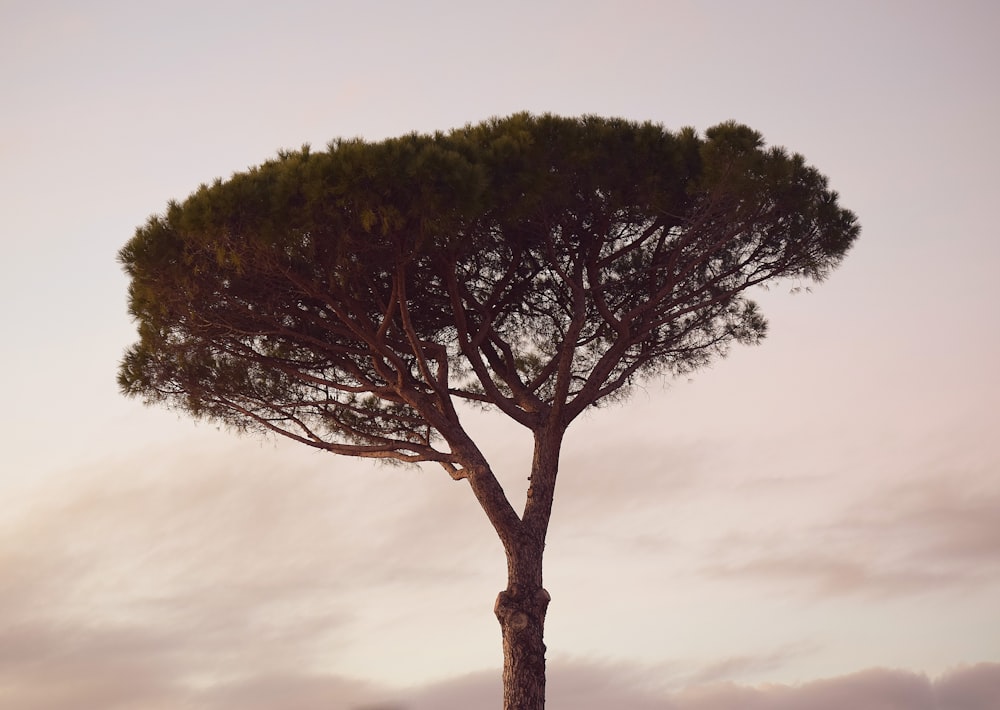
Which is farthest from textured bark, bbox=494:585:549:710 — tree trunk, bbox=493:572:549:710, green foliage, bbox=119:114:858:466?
green foliage, bbox=119:114:858:466

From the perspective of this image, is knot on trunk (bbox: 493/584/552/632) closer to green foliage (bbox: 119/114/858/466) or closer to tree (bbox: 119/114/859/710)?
tree (bbox: 119/114/859/710)

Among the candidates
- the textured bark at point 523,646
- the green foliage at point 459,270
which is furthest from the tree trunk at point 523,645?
the green foliage at point 459,270

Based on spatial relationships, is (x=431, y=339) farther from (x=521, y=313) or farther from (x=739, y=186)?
(x=739, y=186)

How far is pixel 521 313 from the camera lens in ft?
36.3

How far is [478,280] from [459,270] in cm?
25

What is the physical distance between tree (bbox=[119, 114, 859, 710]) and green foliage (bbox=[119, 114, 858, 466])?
0.02 meters

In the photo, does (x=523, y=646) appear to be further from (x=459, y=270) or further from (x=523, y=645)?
(x=459, y=270)

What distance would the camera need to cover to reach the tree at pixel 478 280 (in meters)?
8.99

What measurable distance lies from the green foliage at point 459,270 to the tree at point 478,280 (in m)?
0.02

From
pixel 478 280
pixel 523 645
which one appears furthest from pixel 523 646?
pixel 478 280

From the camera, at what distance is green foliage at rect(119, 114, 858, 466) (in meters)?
8.96

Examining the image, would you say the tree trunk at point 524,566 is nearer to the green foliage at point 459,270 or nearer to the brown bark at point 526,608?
the brown bark at point 526,608

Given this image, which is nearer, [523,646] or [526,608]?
[523,646]

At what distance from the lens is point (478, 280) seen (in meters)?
10.6
